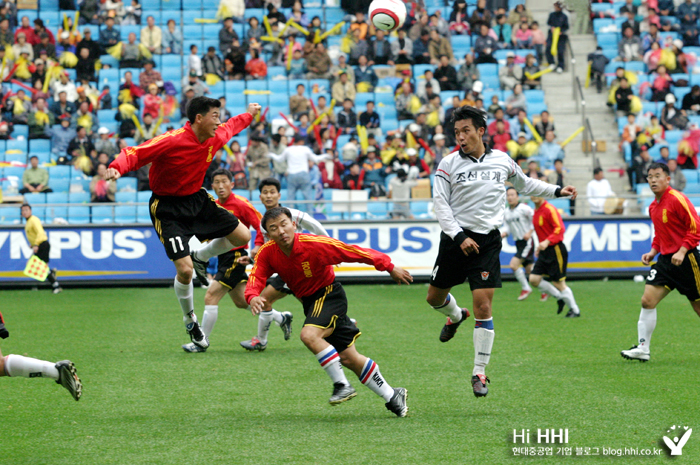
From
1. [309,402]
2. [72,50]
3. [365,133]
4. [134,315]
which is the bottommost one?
[134,315]

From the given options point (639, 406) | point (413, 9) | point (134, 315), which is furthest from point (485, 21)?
point (639, 406)

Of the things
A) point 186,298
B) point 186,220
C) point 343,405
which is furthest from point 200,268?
point 343,405

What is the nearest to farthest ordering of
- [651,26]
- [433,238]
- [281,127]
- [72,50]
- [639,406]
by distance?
[639,406], [433,238], [281,127], [72,50], [651,26]

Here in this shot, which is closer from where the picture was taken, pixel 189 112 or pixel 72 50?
pixel 189 112

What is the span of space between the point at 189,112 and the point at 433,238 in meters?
11.0

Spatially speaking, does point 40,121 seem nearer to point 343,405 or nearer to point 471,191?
point 471,191

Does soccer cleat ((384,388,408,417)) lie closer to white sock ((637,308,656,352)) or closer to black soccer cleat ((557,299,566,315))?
white sock ((637,308,656,352))

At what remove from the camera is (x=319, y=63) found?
23312 mm

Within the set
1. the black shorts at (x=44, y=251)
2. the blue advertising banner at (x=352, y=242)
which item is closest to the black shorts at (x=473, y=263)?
the blue advertising banner at (x=352, y=242)

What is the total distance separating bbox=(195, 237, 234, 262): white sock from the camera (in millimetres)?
9383

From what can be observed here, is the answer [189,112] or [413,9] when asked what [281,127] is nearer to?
[413,9]

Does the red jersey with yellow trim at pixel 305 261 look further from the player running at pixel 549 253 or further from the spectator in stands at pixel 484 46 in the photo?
the spectator in stands at pixel 484 46

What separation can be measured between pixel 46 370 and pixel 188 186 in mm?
3104

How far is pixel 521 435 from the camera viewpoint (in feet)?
18.8
